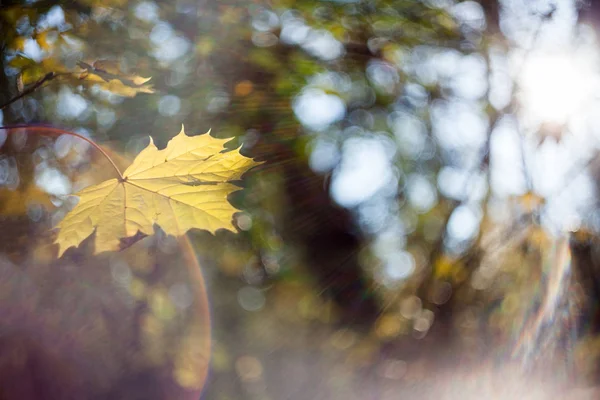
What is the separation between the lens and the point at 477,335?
11.8 feet

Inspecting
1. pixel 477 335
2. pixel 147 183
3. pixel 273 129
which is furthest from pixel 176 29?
pixel 477 335

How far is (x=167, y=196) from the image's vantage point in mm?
801

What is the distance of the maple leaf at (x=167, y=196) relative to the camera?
0.79 m

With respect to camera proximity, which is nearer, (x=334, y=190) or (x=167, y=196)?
(x=167, y=196)

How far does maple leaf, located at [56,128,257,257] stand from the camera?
788 millimetres

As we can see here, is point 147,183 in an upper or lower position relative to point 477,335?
upper

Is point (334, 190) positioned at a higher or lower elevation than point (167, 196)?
lower

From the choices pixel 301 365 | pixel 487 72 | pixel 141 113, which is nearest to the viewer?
pixel 487 72

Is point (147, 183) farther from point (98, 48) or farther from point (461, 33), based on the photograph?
point (461, 33)

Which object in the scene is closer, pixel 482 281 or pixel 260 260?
pixel 482 281

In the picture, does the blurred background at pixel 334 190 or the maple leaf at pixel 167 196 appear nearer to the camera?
the maple leaf at pixel 167 196

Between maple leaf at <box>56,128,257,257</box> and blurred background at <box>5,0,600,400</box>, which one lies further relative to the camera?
blurred background at <box>5,0,600,400</box>

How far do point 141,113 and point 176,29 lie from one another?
57cm

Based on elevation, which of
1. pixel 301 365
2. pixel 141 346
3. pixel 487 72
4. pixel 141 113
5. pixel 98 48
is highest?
pixel 487 72
